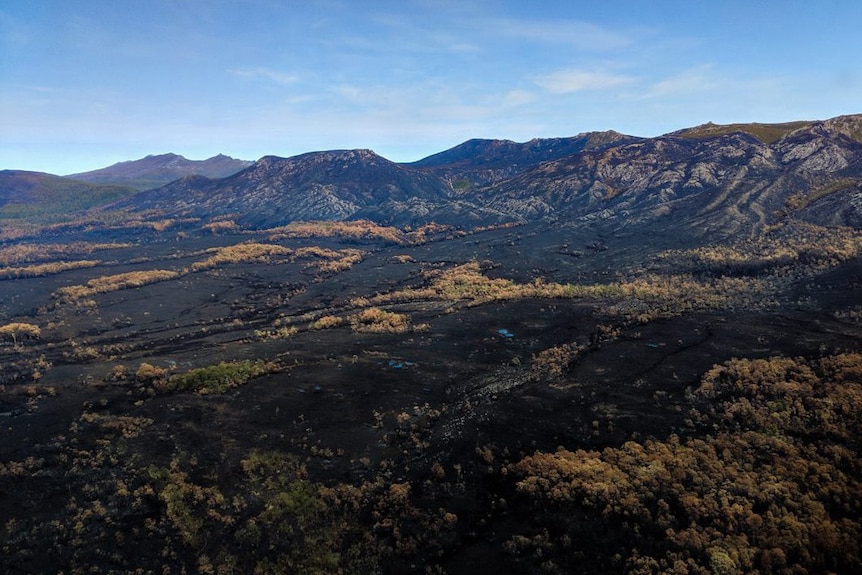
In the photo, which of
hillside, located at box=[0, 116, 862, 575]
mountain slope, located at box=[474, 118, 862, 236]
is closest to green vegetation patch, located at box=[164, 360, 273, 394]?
hillside, located at box=[0, 116, 862, 575]

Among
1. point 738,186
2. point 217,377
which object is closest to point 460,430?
point 217,377

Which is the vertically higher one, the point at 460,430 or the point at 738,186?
the point at 738,186

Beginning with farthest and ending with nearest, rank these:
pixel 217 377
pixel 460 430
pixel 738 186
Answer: pixel 738 186 < pixel 217 377 < pixel 460 430

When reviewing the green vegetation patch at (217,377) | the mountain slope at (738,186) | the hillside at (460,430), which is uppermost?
the mountain slope at (738,186)

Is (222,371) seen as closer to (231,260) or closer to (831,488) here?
(831,488)

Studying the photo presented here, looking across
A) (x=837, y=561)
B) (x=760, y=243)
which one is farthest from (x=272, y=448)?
(x=760, y=243)

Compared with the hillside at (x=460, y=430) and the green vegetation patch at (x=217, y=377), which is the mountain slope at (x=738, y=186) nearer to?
the hillside at (x=460, y=430)

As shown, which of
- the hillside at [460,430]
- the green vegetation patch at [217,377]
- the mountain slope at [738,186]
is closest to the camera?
the hillside at [460,430]

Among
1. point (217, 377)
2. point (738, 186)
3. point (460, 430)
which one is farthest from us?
point (738, 186)

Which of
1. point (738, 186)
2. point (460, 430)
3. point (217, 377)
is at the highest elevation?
point (738, 186)

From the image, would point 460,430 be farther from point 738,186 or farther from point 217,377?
point 738,186

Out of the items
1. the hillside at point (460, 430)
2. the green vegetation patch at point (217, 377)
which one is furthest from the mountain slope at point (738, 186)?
the green vegetation patch at point (217, 377)
